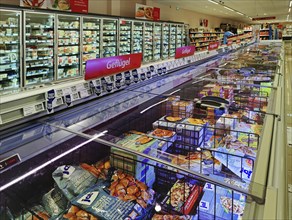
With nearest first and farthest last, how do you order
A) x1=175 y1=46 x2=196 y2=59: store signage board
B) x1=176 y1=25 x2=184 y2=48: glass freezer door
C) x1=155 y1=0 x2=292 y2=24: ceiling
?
1. x1=175 y1=46 x2=196 y2=59: store signage board
2. x1=155 y1=0 x2=292 y2=24: ceiling
3. x1=176 y1=25 x2=184 y2=48: glass freezer door

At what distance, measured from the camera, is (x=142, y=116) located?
1.94 meters

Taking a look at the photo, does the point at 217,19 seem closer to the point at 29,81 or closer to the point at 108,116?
the point at 29,81

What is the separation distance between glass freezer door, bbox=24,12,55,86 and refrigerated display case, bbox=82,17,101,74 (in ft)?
3.50

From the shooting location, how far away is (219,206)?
1161 millimetres

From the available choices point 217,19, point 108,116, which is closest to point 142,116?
point 108,116

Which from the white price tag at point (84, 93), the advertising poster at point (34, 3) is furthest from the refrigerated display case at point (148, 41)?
the white price tag at point (84, 93)

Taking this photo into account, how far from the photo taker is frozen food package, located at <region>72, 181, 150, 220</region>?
106 centimetres

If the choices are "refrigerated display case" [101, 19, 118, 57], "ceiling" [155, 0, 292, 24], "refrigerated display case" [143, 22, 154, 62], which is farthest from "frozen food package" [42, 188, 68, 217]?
"ceiling" [155, 0, 292, 24]

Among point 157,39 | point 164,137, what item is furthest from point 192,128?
point 157,39

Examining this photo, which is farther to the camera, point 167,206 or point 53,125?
point 53,125

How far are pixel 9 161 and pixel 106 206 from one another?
16.1 inches

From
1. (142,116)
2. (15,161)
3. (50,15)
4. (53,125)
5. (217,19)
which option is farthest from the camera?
(217,19)

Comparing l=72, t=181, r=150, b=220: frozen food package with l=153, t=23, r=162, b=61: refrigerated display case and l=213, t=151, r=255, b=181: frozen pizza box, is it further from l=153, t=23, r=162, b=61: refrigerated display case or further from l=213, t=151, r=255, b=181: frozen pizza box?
l=153, t=23, r=162, b=61: refrigerated display case

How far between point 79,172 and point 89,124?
0.99 ft
